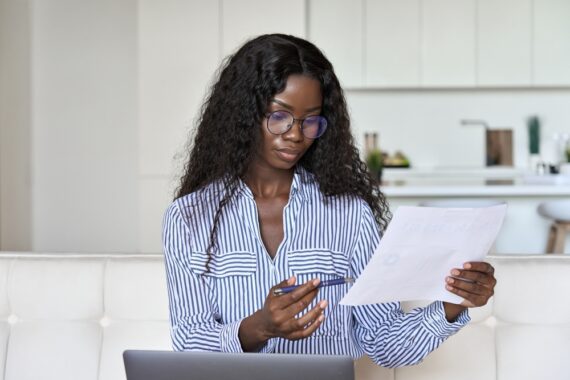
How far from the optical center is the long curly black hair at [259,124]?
1.50m

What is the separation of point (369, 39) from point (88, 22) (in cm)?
208

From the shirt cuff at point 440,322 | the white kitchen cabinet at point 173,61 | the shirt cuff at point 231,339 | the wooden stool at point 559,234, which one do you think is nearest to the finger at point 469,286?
the shirt cuff at point 440,322

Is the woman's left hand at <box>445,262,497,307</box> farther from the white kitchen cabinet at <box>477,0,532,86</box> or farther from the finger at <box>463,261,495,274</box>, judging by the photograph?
the white kitchen cabinet at <box>477,0,532,86</box>

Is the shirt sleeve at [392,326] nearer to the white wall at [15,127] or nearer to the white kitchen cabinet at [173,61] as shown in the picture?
the white kitchen cabinet at [173,61]

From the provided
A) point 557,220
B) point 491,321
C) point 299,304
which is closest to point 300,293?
point 299,304

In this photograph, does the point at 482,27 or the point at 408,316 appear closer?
the point at 408,316

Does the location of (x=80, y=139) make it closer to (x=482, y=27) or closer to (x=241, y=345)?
(x=482, y=27)

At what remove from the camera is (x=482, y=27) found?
6086mm

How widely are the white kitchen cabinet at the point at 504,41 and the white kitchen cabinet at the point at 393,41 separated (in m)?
0.47

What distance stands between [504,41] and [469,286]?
16.8 feet

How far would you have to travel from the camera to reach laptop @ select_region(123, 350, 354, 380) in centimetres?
111

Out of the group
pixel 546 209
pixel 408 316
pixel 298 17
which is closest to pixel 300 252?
pixel 408 316

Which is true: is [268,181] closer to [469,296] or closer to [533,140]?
[469,296]

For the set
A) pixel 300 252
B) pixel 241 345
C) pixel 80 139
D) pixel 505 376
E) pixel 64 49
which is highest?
pixel 64 49
